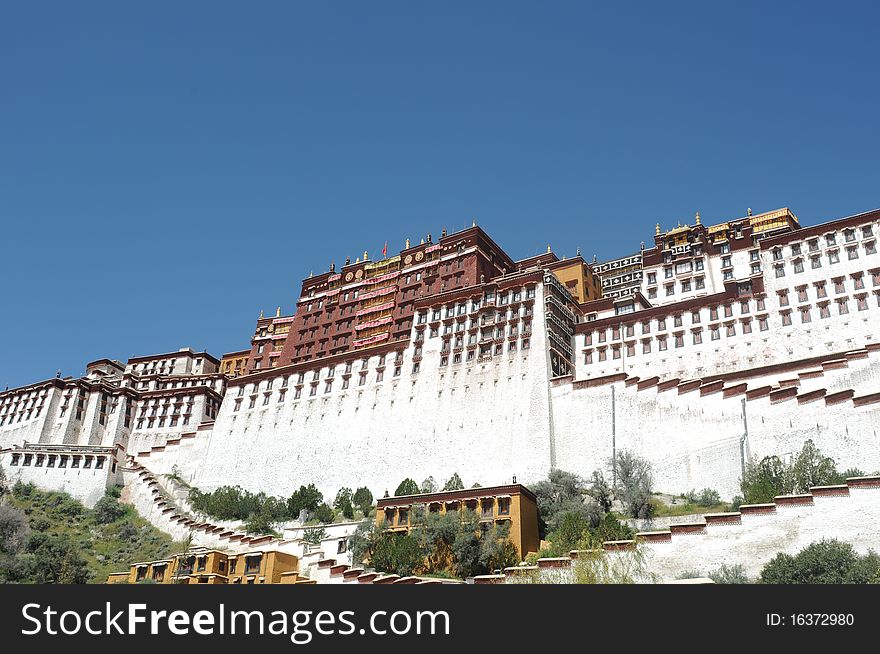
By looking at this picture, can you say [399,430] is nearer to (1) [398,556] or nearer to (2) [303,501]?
(2) [303,501]

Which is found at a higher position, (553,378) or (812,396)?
(553,378)

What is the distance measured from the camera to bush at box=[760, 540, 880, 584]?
30.0 m

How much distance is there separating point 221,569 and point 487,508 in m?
14.5

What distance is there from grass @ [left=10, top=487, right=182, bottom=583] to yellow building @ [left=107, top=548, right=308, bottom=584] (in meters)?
5.43

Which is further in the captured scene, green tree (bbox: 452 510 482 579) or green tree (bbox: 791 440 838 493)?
green tree (bbox: 452 510 482 579)

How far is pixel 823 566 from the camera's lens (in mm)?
31062

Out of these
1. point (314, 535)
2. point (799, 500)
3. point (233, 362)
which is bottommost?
point (799, 500)

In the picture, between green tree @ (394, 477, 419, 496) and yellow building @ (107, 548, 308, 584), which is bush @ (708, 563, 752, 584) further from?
green tree @ (394, 477, 419, 496)

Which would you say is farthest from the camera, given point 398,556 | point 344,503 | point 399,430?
point 399,430

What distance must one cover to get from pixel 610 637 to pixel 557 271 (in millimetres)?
66211

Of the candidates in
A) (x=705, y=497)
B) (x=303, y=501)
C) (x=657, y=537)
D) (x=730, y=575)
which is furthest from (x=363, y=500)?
(x=730, y=575)

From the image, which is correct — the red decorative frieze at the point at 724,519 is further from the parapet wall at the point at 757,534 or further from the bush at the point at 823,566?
the bush at the point at 823,566

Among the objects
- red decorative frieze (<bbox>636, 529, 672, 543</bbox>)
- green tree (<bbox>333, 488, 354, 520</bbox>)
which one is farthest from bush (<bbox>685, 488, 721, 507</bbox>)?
green tree (<bbox>333, 488, 354, 520</bbox>)

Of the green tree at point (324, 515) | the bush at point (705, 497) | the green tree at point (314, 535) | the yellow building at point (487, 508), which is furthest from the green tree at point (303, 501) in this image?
the bush at point (705, 497)
